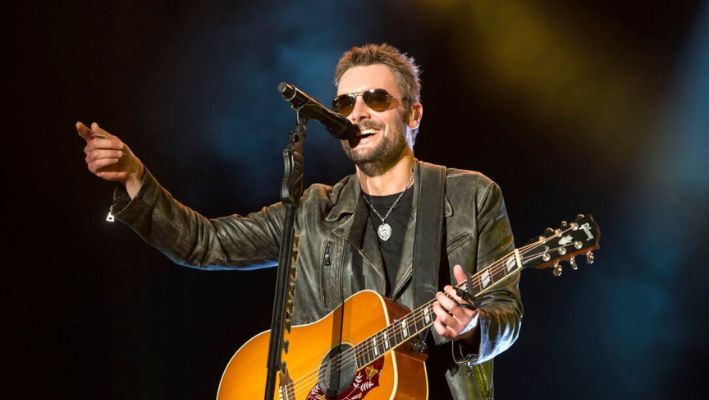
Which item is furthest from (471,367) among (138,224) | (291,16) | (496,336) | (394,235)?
(291,16)

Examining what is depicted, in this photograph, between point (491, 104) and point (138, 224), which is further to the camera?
point (491, 104)

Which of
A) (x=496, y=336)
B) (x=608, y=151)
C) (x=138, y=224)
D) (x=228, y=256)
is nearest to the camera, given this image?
(x=496, y=336)

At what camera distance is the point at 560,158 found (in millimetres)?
6125

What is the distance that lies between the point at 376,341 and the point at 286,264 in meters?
0.64

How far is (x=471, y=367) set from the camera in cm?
321

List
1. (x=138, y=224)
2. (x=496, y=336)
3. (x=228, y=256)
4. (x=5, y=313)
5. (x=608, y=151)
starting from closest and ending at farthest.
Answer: (x=496, y=336) < (x=138, y=224) < (x=228, y=256) < (x=5, y=313) < (x=608, y=151)

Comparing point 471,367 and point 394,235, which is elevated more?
point 394,235

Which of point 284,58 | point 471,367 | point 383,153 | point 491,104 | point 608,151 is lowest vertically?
point 471,367

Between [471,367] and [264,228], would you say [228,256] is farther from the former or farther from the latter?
[471,367]

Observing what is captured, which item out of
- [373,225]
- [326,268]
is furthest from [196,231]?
[373,225]

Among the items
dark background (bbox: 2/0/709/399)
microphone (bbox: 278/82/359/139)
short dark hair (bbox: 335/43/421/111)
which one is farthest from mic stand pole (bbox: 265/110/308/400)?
dark background (bbox: 2/0/709/399)

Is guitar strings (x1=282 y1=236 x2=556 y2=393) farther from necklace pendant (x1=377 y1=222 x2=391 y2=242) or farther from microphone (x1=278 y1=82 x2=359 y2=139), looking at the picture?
microphone (x1=278 y1=82 x2=359 y2=139)

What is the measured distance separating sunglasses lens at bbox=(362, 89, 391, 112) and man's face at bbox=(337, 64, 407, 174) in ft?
0.06

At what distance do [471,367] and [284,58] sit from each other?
4.01 metres
